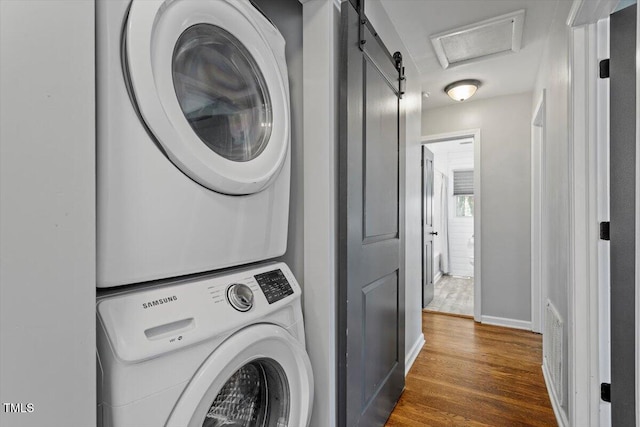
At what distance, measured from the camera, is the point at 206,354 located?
2.48 feet

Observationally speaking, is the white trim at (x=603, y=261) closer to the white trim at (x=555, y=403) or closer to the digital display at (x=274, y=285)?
the white trim at (x=555, y=403)

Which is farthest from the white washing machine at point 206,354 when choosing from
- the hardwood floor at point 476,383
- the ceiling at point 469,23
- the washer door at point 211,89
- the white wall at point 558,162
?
the ceiling at point 469,23

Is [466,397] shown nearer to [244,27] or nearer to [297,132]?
[297,132]

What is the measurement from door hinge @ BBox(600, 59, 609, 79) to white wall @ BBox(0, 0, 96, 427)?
75.0 inches

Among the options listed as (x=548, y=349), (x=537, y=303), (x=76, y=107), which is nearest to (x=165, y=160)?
(x=76, y=107)

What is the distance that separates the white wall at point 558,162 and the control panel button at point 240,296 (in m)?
1.57

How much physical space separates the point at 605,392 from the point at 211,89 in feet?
6.72

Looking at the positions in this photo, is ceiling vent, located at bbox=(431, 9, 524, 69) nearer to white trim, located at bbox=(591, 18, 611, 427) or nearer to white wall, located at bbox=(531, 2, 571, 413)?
white wall, located at bbox=(531, 2, 571, 413)

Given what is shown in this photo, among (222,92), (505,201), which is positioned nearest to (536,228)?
(505,201)

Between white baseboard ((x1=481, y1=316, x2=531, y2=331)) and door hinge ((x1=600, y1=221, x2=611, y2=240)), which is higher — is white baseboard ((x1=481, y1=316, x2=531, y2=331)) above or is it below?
below

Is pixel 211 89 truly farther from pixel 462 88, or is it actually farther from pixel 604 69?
pixel 462 88

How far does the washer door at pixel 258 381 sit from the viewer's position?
30.5 inches

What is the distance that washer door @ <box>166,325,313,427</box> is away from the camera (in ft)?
2.54

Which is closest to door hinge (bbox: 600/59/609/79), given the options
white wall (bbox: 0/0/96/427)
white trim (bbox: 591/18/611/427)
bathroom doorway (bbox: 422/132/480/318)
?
white trim (bbox: 591/18/611/427)
